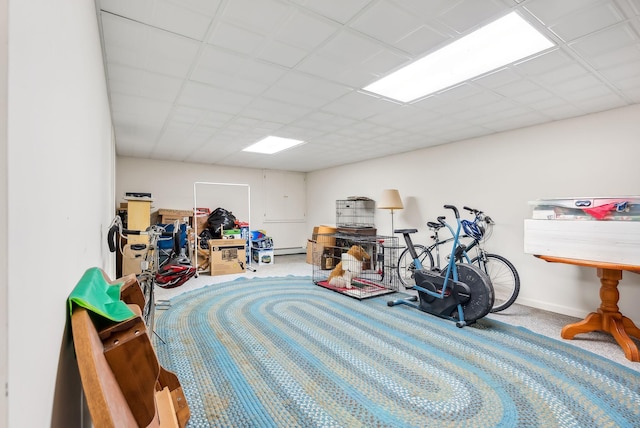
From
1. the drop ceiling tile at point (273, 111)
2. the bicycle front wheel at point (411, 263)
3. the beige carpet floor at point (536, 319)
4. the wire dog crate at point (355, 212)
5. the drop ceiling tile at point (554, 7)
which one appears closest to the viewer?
the drop ceiling tile at point (554, 7)

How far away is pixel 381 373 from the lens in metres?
2.05

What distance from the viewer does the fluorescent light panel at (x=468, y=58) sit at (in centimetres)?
179

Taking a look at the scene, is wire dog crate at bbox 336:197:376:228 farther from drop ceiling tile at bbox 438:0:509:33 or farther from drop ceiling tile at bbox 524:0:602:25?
drop ceiling tile at bbox 524:0:602:25

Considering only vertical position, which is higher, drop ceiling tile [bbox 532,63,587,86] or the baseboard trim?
drop ceiling tile [bbox 532,63,587,86]

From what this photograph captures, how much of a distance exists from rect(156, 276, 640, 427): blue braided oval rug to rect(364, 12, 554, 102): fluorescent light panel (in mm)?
2242

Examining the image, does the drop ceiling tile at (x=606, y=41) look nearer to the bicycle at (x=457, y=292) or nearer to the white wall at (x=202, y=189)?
the bicycle at (x=457, y=292)

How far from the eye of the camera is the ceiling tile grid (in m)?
1.59

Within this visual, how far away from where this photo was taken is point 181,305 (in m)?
3.47

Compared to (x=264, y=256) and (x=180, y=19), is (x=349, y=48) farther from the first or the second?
(x=264, y=256)

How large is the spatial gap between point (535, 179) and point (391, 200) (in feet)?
6.42

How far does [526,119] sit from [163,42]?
12.1 feet

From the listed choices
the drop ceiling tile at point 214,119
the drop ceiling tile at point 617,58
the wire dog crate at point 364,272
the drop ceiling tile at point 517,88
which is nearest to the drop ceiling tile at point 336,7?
the drop ceiling tile at point 517,88

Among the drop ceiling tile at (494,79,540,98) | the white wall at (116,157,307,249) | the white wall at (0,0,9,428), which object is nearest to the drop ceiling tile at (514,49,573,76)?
the drop ceiling tile at (494,79,540,98)

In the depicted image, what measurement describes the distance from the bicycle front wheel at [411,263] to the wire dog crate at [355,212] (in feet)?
3.97
